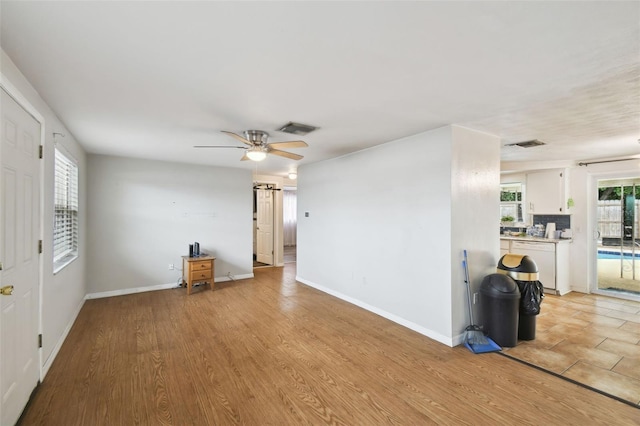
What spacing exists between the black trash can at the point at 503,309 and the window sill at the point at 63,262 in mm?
4572

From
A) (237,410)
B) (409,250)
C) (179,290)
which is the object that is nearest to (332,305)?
(409,250)

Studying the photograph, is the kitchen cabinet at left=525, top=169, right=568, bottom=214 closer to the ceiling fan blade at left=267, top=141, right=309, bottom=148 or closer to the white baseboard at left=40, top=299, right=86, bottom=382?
the ceiling fan blade at left=267, top=141, right=309, bottom=148

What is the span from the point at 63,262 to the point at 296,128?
3146mm

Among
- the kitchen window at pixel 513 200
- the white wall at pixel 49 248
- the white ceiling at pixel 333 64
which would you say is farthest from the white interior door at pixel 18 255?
the kitchen window at pixel 513 200

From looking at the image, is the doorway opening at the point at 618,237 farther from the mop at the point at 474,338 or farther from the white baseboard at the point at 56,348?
the white baseboard at the point at 56,348

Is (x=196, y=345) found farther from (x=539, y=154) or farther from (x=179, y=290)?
(x=539, y=154)

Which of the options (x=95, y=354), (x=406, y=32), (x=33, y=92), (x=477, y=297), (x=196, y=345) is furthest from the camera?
(x=477, y=297)

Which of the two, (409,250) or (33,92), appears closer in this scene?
(33,92)

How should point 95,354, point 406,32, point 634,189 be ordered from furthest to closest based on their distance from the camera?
point 634,189
point 95,354
point 406,32

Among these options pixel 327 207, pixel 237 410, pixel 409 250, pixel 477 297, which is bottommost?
pixel 237 410

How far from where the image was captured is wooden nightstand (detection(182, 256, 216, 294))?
516 cm

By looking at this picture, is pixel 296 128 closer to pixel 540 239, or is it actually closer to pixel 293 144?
pixel 293 144

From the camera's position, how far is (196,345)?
3.21 metres

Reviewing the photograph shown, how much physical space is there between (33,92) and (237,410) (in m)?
2.95
